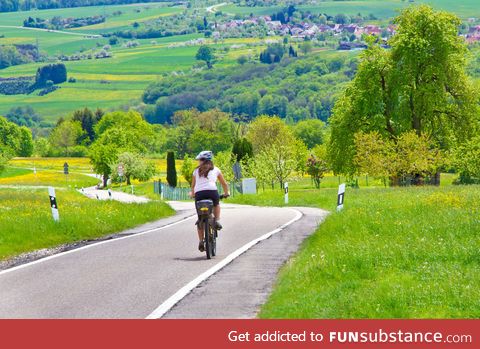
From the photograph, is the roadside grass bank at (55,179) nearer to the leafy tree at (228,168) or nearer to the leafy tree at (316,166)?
the leafy tree at (228,168)

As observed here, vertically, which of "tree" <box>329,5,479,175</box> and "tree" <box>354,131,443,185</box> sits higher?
"tree" <box>329,5,479,175</box>

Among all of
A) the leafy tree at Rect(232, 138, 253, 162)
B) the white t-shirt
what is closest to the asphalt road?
the white t-shirt

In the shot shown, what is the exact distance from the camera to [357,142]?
221 ft

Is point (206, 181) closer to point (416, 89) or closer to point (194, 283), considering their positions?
point (194, 283)

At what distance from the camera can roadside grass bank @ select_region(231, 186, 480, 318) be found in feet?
35.8

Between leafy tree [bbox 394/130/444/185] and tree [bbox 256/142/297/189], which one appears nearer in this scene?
leafy tree [bbox 394/130/444/185]

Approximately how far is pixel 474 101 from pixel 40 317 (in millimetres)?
59589

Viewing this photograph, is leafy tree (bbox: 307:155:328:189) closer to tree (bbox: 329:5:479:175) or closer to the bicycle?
tree (bbox: 329:5:479:175)

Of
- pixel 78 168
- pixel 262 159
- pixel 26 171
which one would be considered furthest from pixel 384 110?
pixel 78 168

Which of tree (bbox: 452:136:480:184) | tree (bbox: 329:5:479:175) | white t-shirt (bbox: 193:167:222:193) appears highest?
white t-shirt (bbox: 193:167:222:193)

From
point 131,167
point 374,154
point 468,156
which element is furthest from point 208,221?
point 131,167
